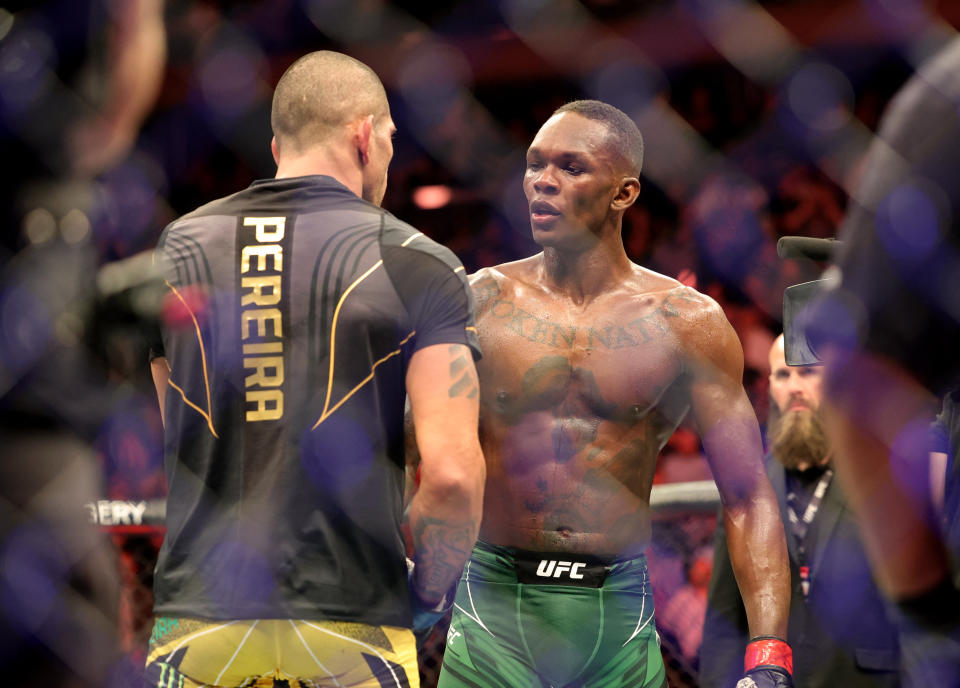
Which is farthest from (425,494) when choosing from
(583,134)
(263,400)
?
(583,134)

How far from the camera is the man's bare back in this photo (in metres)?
2.16

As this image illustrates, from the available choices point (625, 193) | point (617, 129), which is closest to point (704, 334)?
point (625, 193)

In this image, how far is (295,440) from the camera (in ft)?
4.88

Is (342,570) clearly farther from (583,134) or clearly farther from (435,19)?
(435,19)

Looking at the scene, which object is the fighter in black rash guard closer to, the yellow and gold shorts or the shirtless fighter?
the yellow and gold shorts

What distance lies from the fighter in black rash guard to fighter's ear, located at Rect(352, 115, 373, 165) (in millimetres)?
161

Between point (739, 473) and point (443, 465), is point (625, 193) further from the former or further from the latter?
point (443, 465)

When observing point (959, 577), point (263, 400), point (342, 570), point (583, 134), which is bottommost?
point (342, 570)

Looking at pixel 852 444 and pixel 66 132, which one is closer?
pixel 852 444

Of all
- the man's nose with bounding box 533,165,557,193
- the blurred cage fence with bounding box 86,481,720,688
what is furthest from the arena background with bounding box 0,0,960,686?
the man's nose with bounding box 533,165,557,193

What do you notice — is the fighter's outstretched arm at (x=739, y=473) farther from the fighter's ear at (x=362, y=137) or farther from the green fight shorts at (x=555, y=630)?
the fighter's ear at (x=362, y=137)

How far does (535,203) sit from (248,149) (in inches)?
120

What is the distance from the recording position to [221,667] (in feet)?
4.82

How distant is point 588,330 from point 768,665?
2.47 ft
